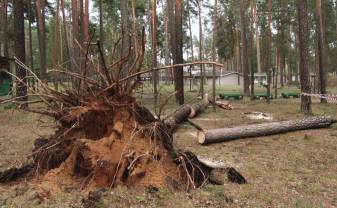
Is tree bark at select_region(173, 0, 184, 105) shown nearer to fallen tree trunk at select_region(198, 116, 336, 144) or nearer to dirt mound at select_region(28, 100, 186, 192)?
fallen tree trunk at select_region(198, 116, 336, 144)

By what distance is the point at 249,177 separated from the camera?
632 centimetres

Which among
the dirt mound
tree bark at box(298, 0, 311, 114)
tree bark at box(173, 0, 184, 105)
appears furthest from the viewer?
tree bark at box(173, 0, 184, 105)

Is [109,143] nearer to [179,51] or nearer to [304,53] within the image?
[304,53]

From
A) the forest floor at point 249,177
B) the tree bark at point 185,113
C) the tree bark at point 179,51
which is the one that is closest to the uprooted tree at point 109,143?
the forest floor at point 249,177

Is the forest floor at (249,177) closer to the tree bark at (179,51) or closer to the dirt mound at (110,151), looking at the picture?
the dirt mound at (110,151)

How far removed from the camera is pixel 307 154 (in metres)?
8.09

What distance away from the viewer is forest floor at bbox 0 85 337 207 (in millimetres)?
5023

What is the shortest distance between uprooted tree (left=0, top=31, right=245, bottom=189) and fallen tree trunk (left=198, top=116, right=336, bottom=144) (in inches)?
117

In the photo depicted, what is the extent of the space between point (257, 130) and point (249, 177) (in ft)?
13.6

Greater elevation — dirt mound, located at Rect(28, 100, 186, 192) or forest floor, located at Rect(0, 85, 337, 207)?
dirt mound, located at Rect(28, 100, 186, 192)

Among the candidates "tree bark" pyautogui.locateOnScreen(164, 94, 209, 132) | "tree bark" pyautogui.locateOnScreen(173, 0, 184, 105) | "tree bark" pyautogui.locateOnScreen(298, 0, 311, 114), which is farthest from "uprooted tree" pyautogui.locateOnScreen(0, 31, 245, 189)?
"tree bark" pyautogui.locateOnScreen(173, 0, 184, 105)

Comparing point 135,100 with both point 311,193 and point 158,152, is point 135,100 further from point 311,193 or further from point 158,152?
point 311,193

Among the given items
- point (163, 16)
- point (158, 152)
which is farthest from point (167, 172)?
point (163, 16)

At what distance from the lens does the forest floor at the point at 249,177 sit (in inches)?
198
